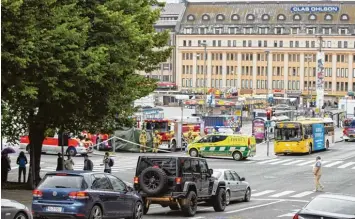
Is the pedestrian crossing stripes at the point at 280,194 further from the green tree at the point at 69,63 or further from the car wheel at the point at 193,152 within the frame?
the car wheel at the point at 193,152

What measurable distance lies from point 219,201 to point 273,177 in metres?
20.3

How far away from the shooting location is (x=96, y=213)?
72.2 ft

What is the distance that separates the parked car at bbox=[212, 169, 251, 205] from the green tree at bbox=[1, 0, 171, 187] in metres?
4.97

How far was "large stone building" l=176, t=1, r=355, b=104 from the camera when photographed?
169m

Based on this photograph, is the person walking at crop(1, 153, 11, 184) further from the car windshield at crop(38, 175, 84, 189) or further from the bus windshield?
the bus windshield

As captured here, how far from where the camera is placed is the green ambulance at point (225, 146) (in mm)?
62688

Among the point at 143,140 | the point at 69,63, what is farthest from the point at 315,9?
the point at 69,63


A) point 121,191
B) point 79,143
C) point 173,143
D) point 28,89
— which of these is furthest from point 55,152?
point 121,191

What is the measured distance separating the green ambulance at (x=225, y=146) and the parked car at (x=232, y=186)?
2749 centimetres

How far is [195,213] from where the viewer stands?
28.1 metres

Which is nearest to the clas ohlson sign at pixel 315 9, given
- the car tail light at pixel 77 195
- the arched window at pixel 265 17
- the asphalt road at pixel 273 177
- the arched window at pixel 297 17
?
the arched window at pixel 297 17

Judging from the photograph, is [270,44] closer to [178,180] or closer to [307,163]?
[307,163]

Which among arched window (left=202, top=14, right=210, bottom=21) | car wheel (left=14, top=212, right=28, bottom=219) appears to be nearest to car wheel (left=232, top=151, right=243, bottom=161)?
car wheel (left=14, top=212, right=28, bottom=219)

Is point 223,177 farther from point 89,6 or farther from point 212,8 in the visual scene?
point 212,8
